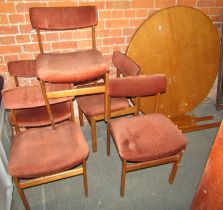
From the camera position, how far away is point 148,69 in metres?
2.21

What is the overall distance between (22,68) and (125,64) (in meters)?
0.88

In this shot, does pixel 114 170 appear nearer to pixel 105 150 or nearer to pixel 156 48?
pixel 105 150

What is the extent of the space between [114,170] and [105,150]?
27 centimetres

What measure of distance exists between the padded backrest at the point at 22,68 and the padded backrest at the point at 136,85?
2.62ft

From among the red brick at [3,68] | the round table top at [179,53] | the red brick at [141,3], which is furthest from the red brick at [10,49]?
the red brick at [141,3]

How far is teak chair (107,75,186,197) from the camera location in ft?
4.95

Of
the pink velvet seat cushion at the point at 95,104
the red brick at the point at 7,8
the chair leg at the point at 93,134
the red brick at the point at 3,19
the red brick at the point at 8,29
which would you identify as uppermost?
the red brick at the point at 7,8

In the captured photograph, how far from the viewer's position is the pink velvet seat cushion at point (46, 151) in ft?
4.43

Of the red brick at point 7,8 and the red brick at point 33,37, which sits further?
the red brick at point 33,37

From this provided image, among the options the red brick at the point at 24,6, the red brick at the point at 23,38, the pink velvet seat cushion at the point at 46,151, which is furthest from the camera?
the red brick at the point at 23,38

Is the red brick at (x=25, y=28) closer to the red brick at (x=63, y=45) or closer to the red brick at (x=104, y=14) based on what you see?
the red brick at (x=63, y=45)

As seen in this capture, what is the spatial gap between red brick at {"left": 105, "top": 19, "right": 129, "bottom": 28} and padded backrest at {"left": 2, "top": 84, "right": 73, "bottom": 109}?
81cm

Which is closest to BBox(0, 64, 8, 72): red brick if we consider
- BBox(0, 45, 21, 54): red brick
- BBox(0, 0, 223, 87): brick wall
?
BBox(0, 0, 223, 87): brick wall

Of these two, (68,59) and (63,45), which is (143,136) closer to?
(68,59)
